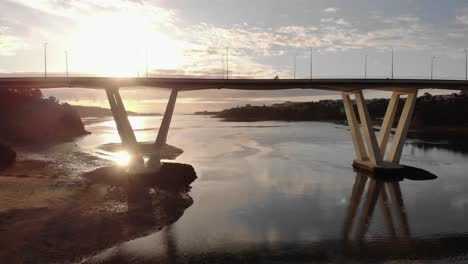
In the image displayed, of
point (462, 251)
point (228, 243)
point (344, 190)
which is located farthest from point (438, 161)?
point (228, 243)

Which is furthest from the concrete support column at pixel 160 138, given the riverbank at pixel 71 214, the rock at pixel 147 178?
the riverbank at pixel 71 214

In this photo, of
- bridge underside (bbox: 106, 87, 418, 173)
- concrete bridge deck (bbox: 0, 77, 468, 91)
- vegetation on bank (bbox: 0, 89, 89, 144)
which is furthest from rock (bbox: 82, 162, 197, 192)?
vegetation on bank (bbox: 0, 89, 89, 144)

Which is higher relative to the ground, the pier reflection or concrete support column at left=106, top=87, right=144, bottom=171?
concrete support column at left=106, top=87, right=144, bottom=171

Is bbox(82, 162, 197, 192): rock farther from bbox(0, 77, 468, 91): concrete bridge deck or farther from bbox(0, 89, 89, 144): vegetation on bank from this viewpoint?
bbox(0, 89, 89, 144): vegetation on bank

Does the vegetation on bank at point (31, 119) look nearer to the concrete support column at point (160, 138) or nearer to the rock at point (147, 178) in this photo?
the rock at point (147, 178)

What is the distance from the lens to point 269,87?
43.5 m

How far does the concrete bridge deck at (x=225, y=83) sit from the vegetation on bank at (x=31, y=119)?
41869 mm

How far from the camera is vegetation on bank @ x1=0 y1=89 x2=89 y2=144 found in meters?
77.0

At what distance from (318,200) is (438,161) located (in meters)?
33.2

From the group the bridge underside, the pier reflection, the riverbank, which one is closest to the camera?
the riverbank

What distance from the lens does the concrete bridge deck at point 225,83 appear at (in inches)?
1454

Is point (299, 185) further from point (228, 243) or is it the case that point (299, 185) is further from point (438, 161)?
point (438, 161)

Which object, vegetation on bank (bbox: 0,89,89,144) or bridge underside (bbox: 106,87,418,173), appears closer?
bridge underside (bbox: 106,87,418,173)

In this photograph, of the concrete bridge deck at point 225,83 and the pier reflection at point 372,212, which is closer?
the pier reflection at point 372,212
